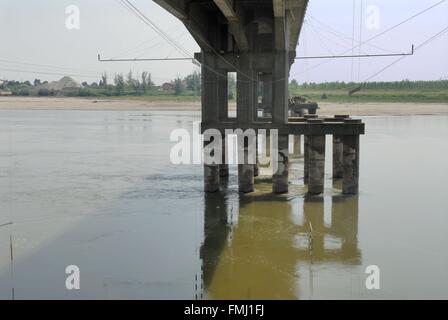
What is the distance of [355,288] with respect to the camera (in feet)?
35.8

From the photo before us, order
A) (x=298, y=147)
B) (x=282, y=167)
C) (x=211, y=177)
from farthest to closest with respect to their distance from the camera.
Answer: (x=298, y=147) → (x=211, y=177) → (x=282, y=167)

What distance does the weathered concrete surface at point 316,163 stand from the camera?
19422mm

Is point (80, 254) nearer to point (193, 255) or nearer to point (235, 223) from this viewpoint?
point (193, 255)

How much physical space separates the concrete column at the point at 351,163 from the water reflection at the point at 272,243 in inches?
22.8

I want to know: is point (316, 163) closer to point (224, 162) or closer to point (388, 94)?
point (224, 162)

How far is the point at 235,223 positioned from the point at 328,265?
4.39 m

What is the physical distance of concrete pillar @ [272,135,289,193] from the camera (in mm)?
19359

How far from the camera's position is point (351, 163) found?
19469 mm

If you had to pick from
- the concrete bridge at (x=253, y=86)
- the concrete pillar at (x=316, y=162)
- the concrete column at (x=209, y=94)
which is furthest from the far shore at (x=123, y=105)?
the concrete column at (x=209, y=94)

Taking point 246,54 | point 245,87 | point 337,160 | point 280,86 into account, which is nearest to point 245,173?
point 245,87

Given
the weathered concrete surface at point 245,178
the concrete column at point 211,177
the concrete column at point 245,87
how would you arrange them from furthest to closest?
the concrete column at point 211,177
the weathered concrete surface at point 245,178
the concrete column at point 245,87

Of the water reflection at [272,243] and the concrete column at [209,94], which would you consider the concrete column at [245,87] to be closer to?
the concrete column at [209,94]

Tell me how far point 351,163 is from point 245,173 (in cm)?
392
